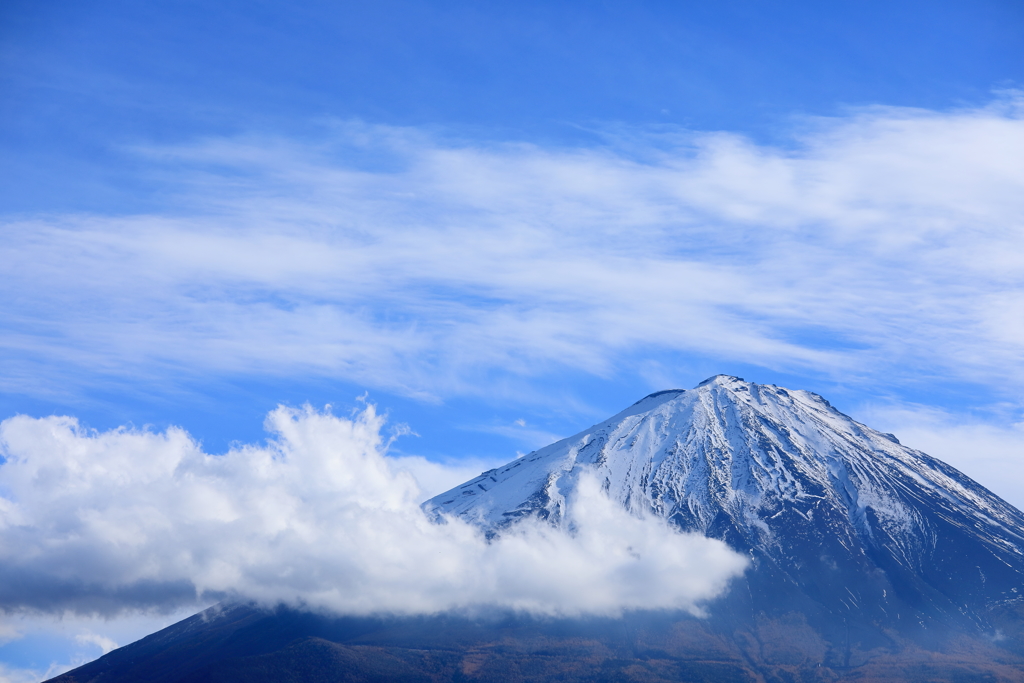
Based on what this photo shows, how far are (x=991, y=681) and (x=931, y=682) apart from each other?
11049 mm

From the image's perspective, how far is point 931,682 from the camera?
199500 millimetres

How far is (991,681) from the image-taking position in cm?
19812
